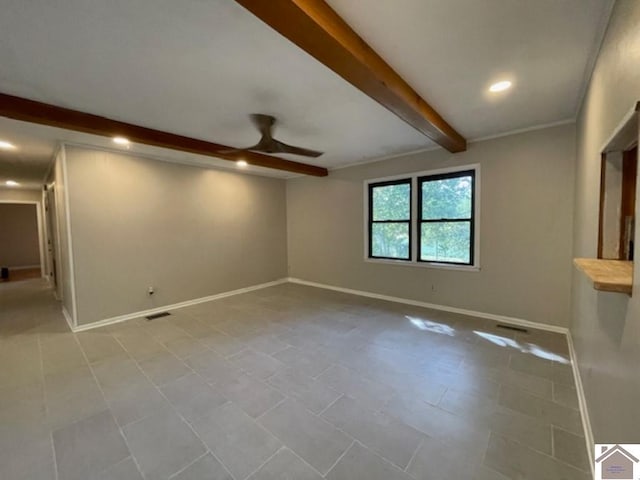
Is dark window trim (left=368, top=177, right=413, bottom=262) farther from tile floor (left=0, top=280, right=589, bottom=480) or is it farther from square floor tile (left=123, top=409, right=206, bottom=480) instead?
square floor tile (left=123, top=409, right=206, bottom=480)

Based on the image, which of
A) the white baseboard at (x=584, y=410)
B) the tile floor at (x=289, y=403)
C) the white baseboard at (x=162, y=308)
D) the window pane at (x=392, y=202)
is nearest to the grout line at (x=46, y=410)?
the tile floor at (x=289, y=403)

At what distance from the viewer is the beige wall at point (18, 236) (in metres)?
9.17

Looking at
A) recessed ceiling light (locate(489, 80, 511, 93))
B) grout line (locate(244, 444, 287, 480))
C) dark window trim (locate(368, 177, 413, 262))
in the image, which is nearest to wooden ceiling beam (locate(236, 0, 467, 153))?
recessed ceiling light (locate(489, 80, 511, 93))

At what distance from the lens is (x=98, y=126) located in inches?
111

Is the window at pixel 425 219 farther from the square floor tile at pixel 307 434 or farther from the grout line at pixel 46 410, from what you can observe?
the grout line at pixel 46 410

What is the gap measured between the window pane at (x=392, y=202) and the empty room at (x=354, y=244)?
0.04m

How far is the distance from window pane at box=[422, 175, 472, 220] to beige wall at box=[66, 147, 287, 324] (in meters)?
3.40

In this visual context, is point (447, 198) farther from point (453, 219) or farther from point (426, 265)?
point (426, 265)

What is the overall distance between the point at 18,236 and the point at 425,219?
13.4 metres

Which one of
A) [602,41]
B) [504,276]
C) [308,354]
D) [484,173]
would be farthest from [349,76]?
[504,276]

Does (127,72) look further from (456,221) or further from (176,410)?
(456,221)

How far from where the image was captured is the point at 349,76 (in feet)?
6.08

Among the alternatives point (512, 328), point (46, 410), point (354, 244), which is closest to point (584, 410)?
point (512, 328)

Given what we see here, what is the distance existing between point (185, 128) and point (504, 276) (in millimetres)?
4566
